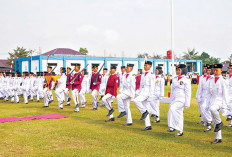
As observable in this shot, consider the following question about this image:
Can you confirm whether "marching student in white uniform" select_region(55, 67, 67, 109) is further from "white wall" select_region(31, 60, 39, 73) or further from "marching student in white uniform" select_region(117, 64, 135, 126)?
"white wall" select_region(31, 60, 39, 73)

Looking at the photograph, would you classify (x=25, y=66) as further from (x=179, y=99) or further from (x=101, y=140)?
(x=179, y=99)

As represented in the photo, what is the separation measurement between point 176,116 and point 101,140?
93.0 inches

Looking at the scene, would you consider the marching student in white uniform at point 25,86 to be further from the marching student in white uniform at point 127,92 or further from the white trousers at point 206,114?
the white trousers at point 206,114

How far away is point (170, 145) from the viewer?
7.12 metres

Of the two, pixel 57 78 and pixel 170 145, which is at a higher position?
pixel 57 78

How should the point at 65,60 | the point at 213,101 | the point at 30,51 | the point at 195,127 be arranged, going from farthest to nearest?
the point at 30,51 < the point at 65,60 < the point at 195,127 < the point at 213,101

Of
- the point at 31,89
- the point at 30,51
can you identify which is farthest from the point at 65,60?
the point at 31,89

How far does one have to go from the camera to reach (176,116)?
324 inches

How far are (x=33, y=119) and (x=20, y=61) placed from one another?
39.3m

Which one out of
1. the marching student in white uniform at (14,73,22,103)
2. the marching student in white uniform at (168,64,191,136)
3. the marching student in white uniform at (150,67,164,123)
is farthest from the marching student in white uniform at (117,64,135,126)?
the marching student in white uniform at (14,73,22,103)

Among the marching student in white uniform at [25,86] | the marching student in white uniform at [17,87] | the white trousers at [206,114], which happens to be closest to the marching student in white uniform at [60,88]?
the marching student in white uniform at [25,86]

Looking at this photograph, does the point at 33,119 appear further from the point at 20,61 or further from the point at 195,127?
the point at 20,61

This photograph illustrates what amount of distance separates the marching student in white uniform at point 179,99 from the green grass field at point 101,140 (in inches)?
15.6

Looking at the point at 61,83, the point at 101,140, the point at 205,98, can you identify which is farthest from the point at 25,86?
the point at 205,98
